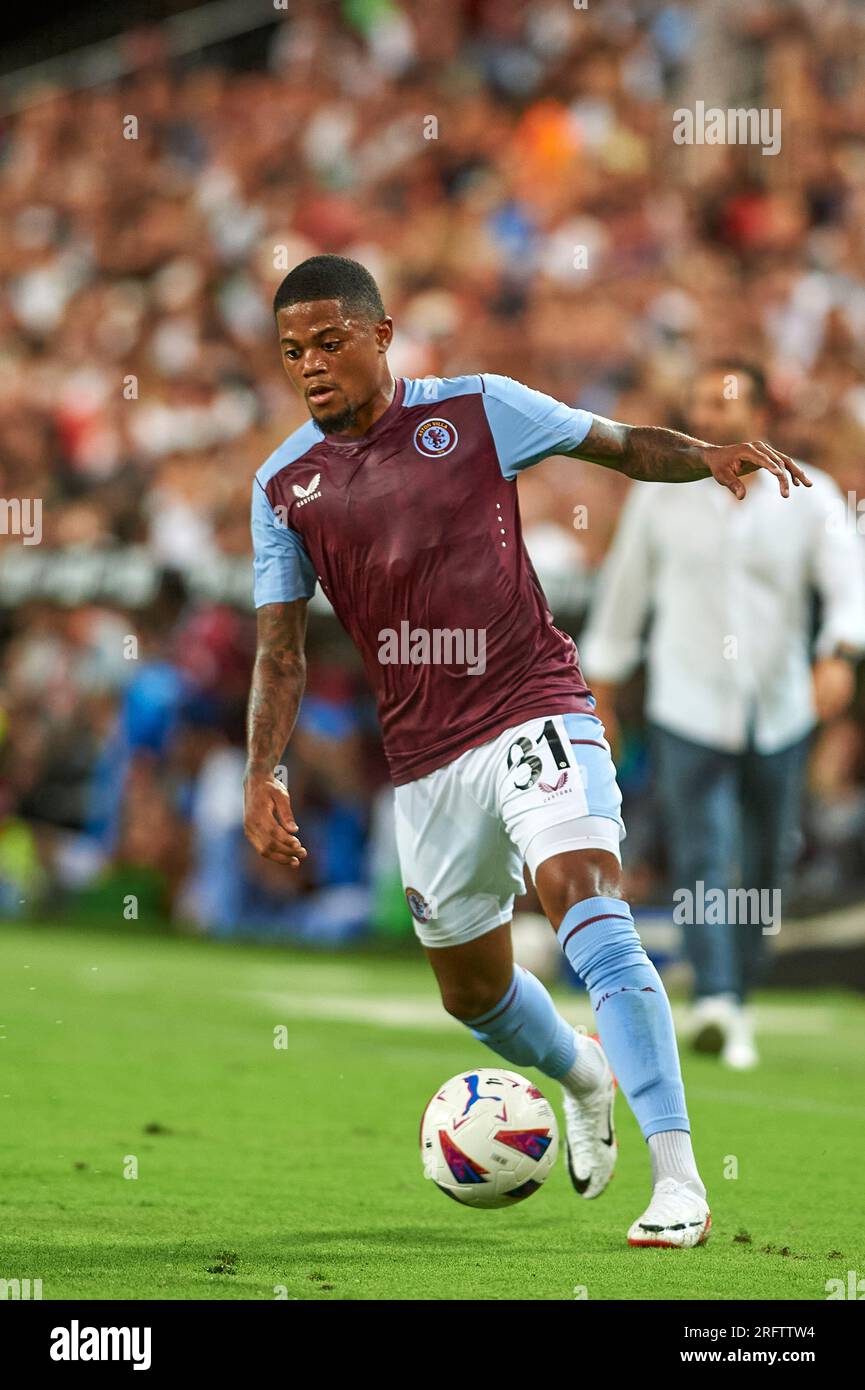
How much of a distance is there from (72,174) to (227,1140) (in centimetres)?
1660

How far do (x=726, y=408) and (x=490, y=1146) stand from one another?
424 centimetres

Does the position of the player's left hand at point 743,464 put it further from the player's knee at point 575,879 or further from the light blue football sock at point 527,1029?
the light blue football sock at point 527,1029

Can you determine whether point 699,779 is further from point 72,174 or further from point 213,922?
point 72,174

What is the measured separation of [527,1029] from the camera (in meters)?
5.93

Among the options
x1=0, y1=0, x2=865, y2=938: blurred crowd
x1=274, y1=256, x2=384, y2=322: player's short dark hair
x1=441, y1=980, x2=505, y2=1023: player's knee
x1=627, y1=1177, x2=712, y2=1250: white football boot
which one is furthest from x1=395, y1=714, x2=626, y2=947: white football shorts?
x1=0, y1=0, x2=865, y2=938: blurred crowd

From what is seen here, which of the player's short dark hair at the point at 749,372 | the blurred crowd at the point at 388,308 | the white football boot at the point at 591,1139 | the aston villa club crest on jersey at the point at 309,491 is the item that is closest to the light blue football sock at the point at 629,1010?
the white football boot at the point at 591,1139

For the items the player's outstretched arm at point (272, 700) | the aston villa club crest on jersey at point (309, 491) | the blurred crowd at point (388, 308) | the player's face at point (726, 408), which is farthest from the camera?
the blurred crowd at point (388, 308)

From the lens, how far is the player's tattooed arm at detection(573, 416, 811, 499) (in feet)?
17.0

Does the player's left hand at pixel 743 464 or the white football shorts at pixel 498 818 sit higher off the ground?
the player's left hand at pixel 743 464

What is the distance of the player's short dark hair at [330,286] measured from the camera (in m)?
5.43

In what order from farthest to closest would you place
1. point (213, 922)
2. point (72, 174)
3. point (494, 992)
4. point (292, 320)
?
1. point (72, 174)
2. point (213, 922)
3. point (494, 992)
4. point (292, 320)

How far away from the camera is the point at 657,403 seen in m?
12.8

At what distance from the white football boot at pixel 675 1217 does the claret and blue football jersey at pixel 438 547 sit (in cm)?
127

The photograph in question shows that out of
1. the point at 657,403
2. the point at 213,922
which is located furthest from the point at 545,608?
the point at 213,922
